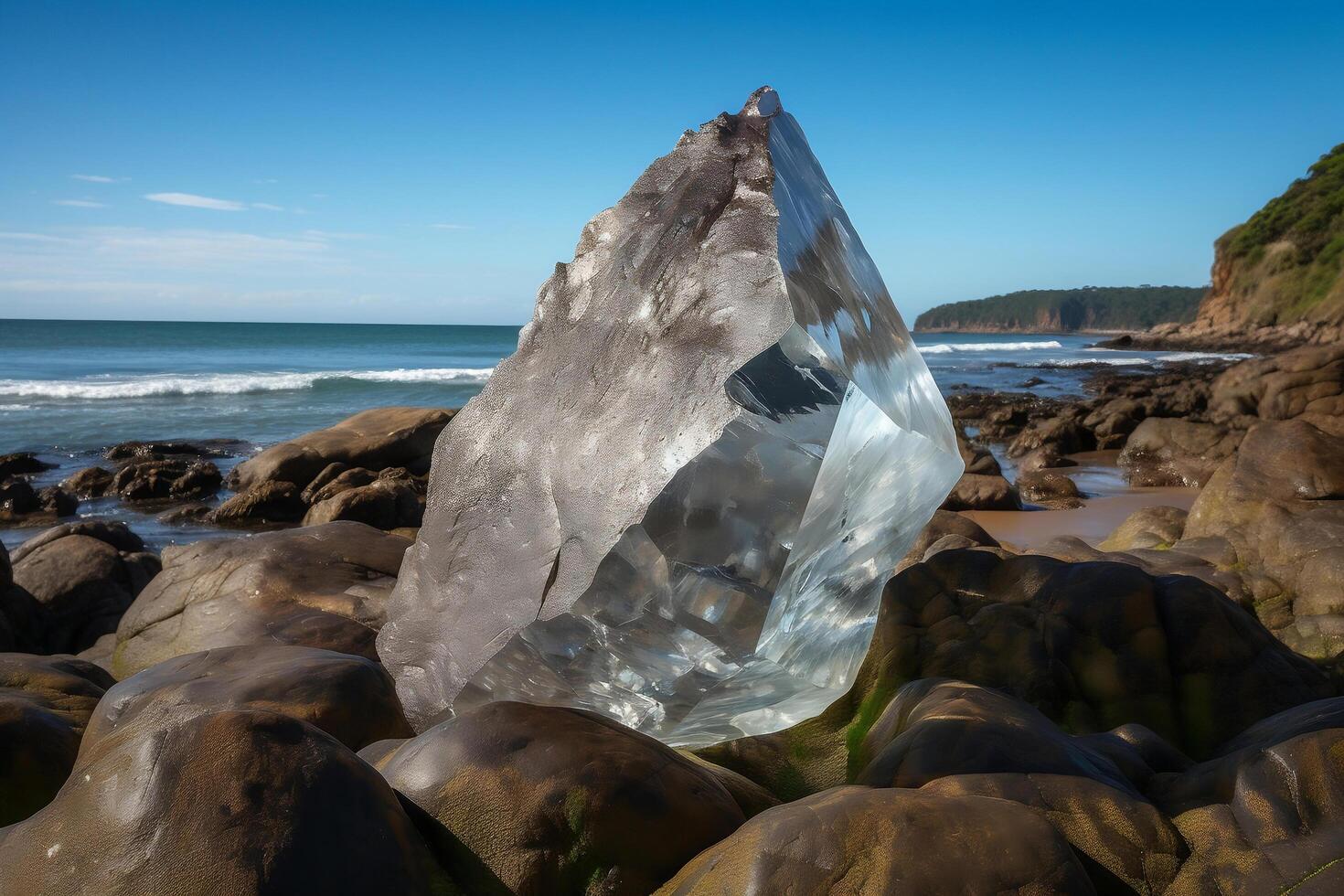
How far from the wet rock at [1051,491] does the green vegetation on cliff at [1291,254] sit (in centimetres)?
3751

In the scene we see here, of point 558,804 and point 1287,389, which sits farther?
point 1287,389

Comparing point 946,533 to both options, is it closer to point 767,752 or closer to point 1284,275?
point 767,752

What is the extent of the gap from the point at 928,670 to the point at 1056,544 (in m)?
2.46

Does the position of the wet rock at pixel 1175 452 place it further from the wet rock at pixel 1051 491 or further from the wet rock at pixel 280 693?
the wet rock at pixel 280 693

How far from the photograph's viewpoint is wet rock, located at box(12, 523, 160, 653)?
6.75 m

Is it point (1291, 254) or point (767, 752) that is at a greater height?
point (1291, 254)

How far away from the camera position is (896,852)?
1.99 meters

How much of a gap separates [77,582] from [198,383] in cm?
2458

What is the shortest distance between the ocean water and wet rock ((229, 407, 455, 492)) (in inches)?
63.0

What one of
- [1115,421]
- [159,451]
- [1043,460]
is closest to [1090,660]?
[1043,460]

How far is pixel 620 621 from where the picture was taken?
2883 millimetres

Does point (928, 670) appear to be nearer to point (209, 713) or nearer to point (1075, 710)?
point (1075, 710)

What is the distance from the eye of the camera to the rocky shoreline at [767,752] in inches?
79.5

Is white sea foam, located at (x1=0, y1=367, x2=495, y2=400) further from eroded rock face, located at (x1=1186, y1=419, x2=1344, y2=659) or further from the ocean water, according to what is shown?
eroded rock face, located at (x1=1186, y1=419, x2=1344, y2=659)
